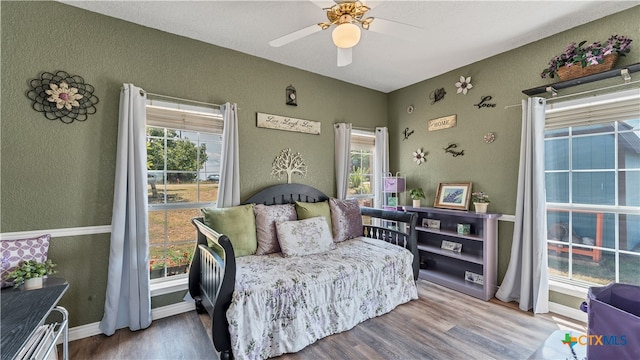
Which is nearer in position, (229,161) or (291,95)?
(229,161)

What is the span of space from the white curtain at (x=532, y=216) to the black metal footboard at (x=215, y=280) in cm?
261

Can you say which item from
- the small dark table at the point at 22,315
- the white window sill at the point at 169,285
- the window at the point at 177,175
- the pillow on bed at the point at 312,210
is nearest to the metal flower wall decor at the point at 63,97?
the window at the point at 177,175

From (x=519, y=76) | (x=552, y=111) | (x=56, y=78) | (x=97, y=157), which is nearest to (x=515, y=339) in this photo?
(x=552, y=111)

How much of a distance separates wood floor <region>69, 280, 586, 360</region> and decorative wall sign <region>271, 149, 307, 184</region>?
5.32ft

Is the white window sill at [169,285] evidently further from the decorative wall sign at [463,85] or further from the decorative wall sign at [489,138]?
the decorative wall sign at [463,85]

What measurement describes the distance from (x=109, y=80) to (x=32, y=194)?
1022 mm

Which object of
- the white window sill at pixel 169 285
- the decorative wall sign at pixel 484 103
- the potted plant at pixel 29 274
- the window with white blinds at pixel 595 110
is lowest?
the white window sill at pixel 169 285

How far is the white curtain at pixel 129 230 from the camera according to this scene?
6.89 ft

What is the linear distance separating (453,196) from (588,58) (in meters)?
1.68

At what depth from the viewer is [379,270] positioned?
2414 millimetres

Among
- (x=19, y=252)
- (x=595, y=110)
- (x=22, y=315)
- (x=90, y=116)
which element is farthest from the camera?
(x=595, y=110)

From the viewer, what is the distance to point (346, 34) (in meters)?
1.66

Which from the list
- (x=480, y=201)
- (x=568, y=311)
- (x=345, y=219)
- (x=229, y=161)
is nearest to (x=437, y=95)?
(x=480, y=201)

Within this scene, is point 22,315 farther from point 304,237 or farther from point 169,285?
point 304,237
